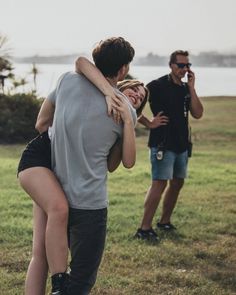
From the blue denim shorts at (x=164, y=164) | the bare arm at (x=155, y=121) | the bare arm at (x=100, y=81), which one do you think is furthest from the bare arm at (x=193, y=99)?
the bare arm at (x=100, y=81)

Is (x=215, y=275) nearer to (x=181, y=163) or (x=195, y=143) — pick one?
(x=181, y=163)

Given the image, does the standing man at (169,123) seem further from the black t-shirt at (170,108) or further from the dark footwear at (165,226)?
the dark footwear at (165,226)

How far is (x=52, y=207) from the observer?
139 inches

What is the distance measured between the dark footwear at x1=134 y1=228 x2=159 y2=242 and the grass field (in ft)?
0.32

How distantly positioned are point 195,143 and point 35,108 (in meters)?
6.18

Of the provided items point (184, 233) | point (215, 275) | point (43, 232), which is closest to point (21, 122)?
point (184, 233)

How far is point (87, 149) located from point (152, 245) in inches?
120

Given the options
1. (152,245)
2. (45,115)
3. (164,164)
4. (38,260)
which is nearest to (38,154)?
(45,115)

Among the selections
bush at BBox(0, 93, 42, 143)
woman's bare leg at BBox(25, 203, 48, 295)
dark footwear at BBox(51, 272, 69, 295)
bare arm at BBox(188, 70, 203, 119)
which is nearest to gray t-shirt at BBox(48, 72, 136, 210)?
woman's bare leg at BBox(25, 203, 48, 295)

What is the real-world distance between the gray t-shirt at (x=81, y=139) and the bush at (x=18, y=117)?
18.3m

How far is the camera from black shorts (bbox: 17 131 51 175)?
3.64 m

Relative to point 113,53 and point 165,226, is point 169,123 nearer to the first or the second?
point 165,226

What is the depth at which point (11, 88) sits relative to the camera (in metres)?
25.7

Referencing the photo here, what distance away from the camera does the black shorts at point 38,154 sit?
3.64 meters
